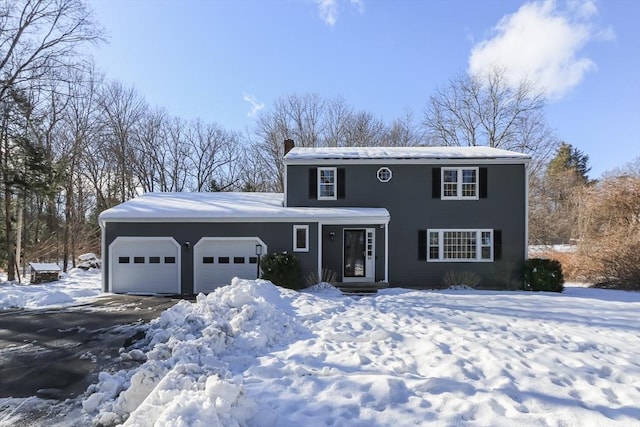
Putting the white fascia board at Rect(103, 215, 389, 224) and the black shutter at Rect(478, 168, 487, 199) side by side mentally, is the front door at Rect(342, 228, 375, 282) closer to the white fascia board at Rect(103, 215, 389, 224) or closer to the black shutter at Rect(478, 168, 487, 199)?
the white fascia board at Rect(103, 215, 389, 224)

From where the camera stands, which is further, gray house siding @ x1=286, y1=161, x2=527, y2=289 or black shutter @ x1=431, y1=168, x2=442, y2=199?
black shutter @ x1=431, y1=168, x2=442, y2=199

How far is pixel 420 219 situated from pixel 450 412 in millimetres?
11486

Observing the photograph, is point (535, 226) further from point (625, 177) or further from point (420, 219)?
point (420, 219)

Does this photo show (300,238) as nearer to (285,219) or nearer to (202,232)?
(285,219)

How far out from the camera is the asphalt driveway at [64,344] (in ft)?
16.4

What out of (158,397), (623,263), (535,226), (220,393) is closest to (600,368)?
(220,393)

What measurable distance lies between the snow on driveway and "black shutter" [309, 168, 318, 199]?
23.7ft

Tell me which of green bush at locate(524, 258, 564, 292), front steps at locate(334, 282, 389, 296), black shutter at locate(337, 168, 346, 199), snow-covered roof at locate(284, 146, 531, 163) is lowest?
front steps at locate(334, 282, 389, 296)

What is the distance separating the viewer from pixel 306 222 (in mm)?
13625

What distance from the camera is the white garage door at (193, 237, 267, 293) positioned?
44.5ft

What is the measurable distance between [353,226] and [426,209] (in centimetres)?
310

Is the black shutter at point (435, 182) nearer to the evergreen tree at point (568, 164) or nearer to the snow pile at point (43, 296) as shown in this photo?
the snow pile at point (43, 296)

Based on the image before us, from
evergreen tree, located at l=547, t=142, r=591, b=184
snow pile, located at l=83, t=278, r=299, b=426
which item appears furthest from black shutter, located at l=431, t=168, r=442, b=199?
evergreen tree, located at l=547, t=142, r=591, b=184

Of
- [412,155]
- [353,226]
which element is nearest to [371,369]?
[353,226]
